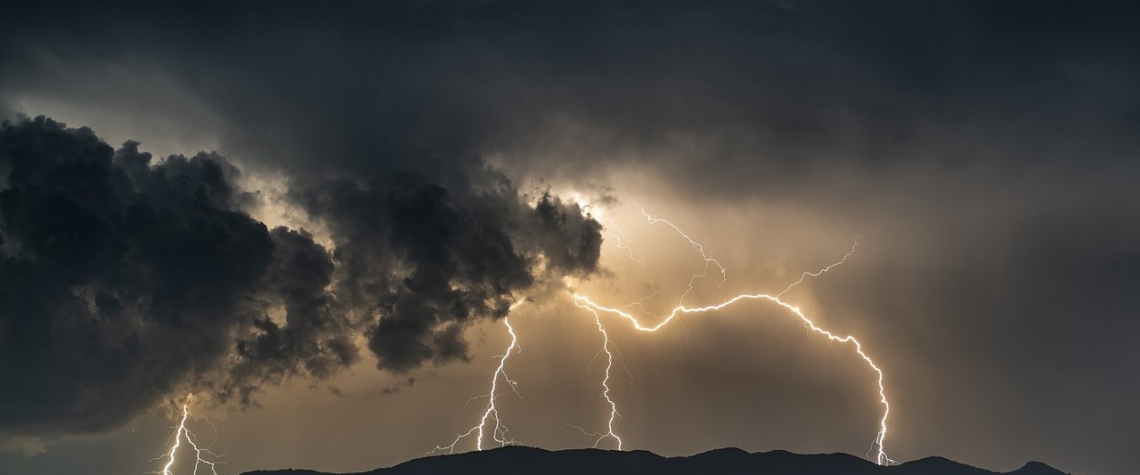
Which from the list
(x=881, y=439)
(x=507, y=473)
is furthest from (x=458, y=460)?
(x=881, y=439)

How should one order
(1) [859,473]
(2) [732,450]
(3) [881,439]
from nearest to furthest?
(3) [881,439] < (1) [859,473] < (2) [732,450]

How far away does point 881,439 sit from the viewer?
7981cm

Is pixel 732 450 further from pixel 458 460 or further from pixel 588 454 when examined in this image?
pixel 458 460

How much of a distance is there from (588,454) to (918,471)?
3929 centimetres

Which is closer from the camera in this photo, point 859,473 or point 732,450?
point 859,473

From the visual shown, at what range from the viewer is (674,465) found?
105 meters

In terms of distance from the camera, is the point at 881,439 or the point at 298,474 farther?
the point at 298,474

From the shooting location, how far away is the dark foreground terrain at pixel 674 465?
105m

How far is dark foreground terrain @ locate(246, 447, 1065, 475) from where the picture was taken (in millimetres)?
104750

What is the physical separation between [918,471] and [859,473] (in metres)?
8.03

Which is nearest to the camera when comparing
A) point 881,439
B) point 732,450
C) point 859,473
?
point 881,439

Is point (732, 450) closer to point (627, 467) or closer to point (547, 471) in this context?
point (627, 467)

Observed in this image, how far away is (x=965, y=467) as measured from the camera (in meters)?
106

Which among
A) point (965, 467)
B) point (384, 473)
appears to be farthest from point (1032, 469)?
point (384, 473)
